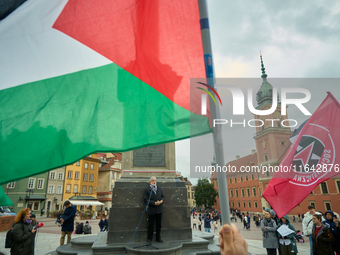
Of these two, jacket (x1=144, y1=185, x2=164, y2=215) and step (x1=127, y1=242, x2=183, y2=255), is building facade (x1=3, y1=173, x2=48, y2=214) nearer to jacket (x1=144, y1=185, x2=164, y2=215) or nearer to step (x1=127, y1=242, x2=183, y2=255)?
jacket (x1=144, y1=185, x2=164, y2=215)

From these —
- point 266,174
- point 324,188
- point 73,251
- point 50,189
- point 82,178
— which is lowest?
point 73,251

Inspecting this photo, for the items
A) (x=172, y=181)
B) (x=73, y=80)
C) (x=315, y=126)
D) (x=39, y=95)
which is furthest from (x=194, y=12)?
(x=172, y=181)

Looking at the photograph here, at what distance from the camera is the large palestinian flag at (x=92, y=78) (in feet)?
9.30

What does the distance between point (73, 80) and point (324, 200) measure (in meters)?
54.0

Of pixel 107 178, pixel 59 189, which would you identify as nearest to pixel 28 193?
pixel 59 189

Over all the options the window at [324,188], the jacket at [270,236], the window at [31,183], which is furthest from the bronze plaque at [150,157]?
the window at [324,188]

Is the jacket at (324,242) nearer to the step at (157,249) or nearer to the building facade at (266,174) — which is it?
the building facade at (266,174)

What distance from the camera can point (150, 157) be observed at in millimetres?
7762

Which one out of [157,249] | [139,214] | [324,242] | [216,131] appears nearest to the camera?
[216,131]

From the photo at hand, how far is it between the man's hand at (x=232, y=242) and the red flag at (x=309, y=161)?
112 inches

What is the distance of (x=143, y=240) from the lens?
628cm

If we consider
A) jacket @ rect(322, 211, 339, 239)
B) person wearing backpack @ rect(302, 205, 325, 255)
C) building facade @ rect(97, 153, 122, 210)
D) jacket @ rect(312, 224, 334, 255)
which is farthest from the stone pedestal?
building facade @ rect(97, 153, 122, 210)

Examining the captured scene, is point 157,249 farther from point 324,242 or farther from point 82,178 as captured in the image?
point 82,178

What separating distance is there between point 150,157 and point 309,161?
178 inches
